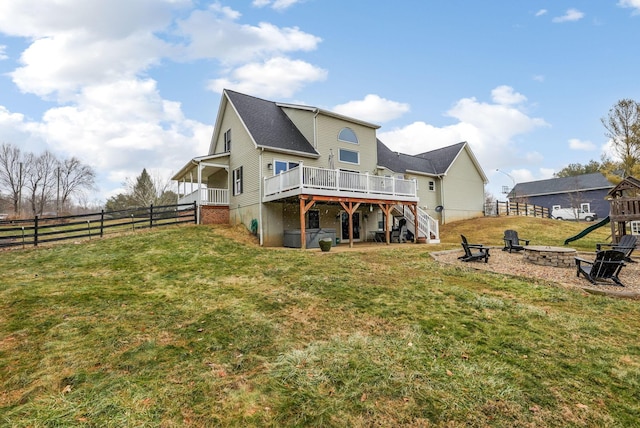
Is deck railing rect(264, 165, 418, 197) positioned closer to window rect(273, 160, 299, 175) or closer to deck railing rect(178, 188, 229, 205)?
window rect(273, 160, 299, 175)

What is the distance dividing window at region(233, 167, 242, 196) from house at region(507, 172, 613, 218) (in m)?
37.5

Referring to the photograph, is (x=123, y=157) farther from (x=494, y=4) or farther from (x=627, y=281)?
(x=627, y=281)

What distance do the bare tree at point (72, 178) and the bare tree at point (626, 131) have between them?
63795mm

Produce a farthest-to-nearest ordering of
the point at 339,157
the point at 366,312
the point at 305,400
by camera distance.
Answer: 1. the point at 339,157
2. the point at 366,312
3. the point at 305,400

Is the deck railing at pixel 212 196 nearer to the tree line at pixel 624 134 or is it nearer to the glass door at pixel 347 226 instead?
the glass door at pixel 347 226

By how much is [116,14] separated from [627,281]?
17.2 meters

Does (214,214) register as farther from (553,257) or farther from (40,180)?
(40,180)

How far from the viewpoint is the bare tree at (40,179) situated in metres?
41.1

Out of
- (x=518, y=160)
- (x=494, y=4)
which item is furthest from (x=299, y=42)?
(x=518, y=160)

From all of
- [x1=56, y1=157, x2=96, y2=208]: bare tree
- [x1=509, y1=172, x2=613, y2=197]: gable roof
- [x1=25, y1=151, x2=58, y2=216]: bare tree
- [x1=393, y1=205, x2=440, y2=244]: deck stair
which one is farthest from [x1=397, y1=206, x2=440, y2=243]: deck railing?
[x1=56, y1=157, x2=96, y2=208]: bare tree

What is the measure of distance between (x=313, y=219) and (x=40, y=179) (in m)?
47.4

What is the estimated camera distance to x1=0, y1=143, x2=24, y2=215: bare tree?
3888 centimetres

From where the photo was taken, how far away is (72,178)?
147 ft

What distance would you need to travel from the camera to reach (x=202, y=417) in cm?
254
